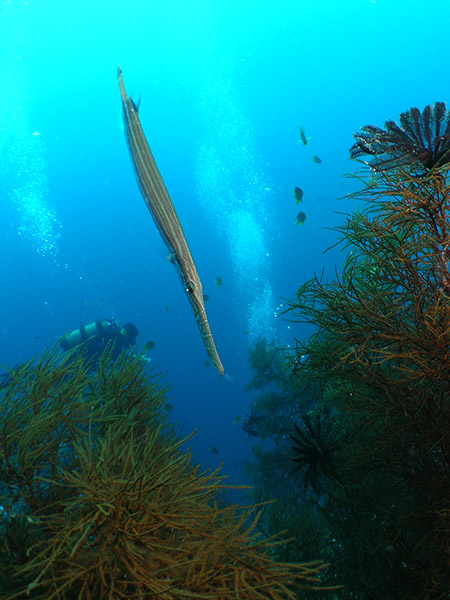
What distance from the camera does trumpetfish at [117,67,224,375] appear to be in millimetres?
2051

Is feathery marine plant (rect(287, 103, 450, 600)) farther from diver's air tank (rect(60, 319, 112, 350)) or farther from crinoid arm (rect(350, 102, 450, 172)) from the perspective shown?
diver's air tank (rect(60, 319, 112, 350))

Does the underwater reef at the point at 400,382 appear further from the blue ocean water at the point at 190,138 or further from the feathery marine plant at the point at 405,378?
the blue ocean water at the point at 190,138

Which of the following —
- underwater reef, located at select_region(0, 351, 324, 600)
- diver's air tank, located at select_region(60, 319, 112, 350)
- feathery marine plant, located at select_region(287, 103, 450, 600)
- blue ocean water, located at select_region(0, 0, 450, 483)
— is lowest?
underwater reef, located at select_region(0, 351, 324, 600)

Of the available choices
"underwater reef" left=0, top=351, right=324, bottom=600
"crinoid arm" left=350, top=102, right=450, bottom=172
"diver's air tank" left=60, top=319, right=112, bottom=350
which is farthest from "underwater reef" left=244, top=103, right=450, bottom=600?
"diver's air tank" left=60, top=319, right=112, bottom=350

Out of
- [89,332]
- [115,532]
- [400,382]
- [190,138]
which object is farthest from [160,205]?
[190,138]

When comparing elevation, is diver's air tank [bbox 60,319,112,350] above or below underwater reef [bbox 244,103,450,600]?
above

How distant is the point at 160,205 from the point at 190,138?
57211 mm

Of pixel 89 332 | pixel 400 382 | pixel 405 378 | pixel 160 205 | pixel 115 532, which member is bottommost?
pixel 115 532

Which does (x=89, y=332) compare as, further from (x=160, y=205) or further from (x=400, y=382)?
(x=160, y=205)

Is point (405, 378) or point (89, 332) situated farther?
point (89, 332)

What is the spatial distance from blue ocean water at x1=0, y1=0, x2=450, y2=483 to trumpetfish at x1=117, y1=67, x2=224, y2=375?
38315 mm

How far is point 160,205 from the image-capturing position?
6.73 feet

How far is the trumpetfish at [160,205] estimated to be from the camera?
80.7 inches

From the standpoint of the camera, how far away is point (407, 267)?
3396 mm
